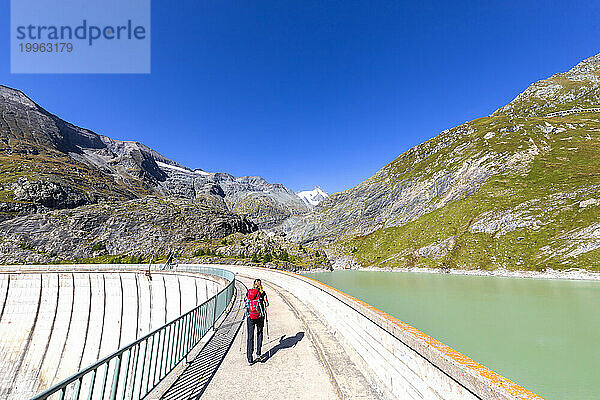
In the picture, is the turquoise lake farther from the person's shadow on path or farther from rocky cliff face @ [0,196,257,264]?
rocky cliff face @ [0,196,257,264]

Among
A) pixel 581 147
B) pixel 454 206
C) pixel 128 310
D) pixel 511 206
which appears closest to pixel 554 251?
pixel 511 206

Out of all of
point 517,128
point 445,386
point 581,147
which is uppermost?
point 517,128

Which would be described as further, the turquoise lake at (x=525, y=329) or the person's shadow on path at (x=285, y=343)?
the turquoise lake at (x=525, y=329)

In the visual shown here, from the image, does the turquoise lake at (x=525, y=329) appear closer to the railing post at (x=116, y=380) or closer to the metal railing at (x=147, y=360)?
the metal railing at (x=147, y=360)

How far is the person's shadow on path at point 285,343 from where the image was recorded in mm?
9816

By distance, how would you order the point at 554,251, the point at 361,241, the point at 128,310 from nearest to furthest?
1. the point at 128,310
2. the point at 554,251
3. the point at 361,241

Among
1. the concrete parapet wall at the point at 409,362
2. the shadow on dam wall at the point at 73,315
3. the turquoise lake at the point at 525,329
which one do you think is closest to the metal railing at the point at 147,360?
the concrete parapet wall at the point at 409,362

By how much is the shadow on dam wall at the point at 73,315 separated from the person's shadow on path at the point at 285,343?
20.9 meters

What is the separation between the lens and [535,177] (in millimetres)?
105500

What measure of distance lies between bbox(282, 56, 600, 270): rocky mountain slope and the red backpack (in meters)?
86.3

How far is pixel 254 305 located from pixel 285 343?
9.23 feet

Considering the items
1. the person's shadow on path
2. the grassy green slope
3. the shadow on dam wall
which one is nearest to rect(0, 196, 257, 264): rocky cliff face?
the shadow on dam wall

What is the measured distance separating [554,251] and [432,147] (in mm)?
114691

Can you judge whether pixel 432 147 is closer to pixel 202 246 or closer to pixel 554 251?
pixel 554 251
